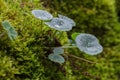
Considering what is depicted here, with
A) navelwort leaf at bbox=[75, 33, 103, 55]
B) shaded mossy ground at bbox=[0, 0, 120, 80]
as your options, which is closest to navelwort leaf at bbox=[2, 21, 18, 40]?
shaded mossy ground at bbox=[0, 0, 120, 80]

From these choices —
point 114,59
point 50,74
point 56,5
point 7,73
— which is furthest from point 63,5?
point 7,73

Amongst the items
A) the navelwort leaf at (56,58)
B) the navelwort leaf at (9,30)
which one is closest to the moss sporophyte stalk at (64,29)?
the navelwort leaf at (56,58)

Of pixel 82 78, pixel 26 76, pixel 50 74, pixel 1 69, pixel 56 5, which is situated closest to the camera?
pixel 1 69

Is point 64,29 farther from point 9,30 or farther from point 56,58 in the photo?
point 9,30

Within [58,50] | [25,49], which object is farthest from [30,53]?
[58,50]

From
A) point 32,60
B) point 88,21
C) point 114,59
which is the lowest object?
point 114,59

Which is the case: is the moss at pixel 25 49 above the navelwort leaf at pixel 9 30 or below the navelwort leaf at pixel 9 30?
below

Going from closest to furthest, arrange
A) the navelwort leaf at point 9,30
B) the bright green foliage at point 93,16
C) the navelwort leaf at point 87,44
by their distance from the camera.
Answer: the navelwort leaf at point 9,30 → the navelwort leaf at point 87,44 → the bright green foliage at point 93,16

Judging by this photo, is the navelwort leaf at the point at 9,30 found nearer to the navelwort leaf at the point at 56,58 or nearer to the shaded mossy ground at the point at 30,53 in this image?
the shaded mossy ground at the point at 30,53

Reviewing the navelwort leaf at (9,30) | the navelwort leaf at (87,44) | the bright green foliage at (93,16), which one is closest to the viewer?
the navelwort leaf at (9,30)

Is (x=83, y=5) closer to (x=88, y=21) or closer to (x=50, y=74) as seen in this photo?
(x=88, y=21)

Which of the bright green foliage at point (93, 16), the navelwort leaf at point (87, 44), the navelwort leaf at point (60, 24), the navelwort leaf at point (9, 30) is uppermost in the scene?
the navelwort leaf at point (9, 30)
